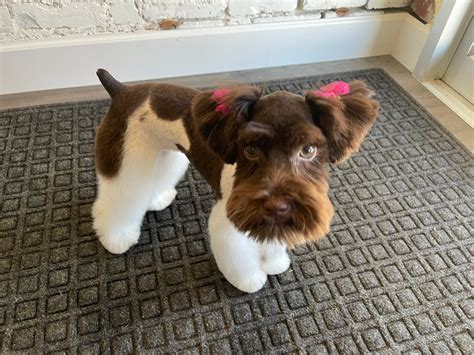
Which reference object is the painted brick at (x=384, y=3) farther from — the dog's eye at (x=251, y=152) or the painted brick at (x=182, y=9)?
the dog's eye at (x=251, y=152)

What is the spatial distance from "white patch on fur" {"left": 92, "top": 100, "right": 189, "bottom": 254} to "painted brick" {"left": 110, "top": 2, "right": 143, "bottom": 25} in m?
0.91

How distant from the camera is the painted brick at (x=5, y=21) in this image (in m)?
1.80

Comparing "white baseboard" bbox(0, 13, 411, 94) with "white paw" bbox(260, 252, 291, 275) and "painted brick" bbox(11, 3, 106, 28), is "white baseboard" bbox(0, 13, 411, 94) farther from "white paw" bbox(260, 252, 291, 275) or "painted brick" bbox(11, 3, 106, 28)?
"white paw" bbox(260, 252, 291, 275)

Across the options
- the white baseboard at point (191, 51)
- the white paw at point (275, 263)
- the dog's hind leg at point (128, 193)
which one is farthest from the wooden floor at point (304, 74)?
the white paw at point (275, 263)

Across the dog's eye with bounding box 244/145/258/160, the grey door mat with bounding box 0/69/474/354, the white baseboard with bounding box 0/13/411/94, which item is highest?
the dog's eye with bounding box 244/145/258/160

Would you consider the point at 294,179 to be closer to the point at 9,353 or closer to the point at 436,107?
the point at 9,353

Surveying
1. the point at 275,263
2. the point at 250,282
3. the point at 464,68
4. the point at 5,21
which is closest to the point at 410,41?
the point at 464,68

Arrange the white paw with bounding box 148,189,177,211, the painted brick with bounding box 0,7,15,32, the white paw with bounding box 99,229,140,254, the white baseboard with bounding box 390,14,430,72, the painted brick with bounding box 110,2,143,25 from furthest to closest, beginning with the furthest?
the white baseboard with bounding box 390,14,430,72 → the painted brick with bounding box 110,2,143,25 → the painted brick with bounding box 0,7,15,32 → the white paw with bounding box 148,189,177,211 → the white paw with bounding box 99,229,140,254

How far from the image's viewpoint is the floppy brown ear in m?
0.91

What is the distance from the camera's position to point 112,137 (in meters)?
1.21

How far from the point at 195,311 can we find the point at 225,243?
276 millimetres

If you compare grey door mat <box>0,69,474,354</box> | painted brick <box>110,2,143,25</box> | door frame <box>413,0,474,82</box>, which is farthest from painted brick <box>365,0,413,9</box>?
painted brick <box>110,2,143,25</box>

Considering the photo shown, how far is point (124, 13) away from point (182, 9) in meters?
0.27

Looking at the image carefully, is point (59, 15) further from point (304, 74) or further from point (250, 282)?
A: point (250, 282)
